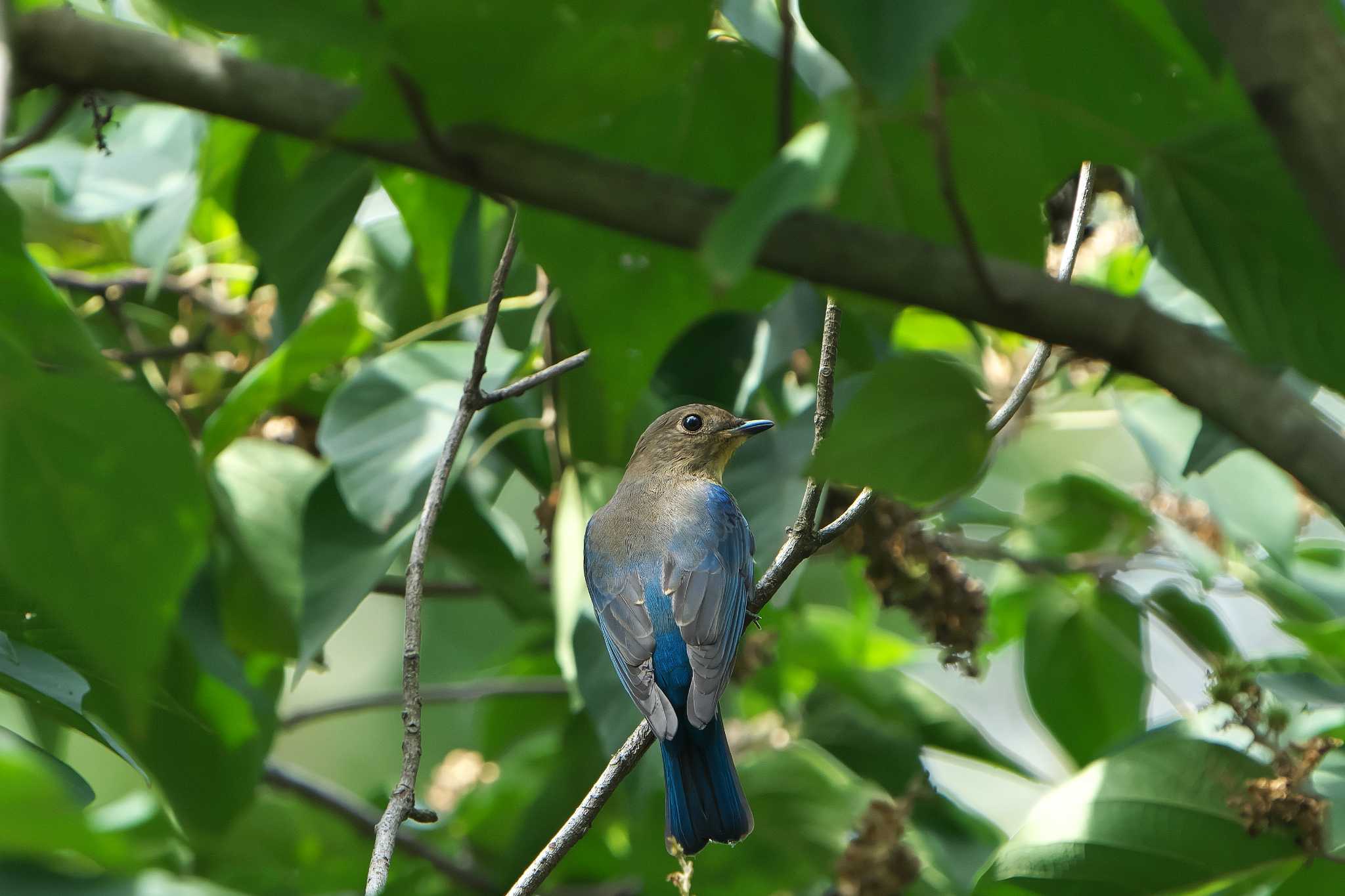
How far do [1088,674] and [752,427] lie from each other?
4.33ft

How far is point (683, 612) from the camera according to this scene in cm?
355

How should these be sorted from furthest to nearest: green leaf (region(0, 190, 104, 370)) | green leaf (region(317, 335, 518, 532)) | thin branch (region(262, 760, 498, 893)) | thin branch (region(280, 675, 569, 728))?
1. thin branch (region(280, 675, 569, 728))
2. thin branch (region(262, 760, 498, 893))
3. green leaf (region(317, 335, 518, 532))
4. green leaf (region(0, 190, 104, 370))

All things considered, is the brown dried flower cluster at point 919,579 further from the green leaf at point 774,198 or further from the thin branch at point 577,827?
the green leaf at point 774,198

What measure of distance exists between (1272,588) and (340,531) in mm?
2677

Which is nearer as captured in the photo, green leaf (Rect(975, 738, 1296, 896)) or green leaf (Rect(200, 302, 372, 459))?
green leaf (Rect(975, 738, 1296, 896))

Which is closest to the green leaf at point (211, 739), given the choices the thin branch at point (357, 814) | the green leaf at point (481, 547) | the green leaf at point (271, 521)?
the green leaf at point (271, 521)

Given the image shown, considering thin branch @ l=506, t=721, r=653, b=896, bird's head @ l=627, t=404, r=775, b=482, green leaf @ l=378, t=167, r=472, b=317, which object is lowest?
thin branch @ l=506, t=721, r=653, b=896

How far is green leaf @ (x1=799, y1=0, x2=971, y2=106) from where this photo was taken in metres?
0.91

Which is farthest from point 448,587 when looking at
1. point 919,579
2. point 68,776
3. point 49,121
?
point 49,121

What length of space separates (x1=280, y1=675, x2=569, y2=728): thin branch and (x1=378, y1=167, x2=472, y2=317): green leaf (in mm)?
1879

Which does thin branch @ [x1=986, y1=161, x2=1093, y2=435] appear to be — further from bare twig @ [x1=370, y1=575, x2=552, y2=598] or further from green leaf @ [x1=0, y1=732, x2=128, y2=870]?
bare twig @ [x1=370, y1=575, x2=552, y2=598]

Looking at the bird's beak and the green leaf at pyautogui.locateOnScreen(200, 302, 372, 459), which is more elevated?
the green leaf at pyautogui.locateOnScreen(200, 302, 372, 459)

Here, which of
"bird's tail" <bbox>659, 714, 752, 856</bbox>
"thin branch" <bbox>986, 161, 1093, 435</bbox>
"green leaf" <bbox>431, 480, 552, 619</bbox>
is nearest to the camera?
"thin branch" <bbox>986, 161, 1093, 435</bbox>

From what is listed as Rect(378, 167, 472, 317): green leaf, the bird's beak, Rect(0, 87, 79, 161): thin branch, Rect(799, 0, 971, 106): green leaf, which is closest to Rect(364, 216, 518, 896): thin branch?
Rect(378, 167, 472, 317): green leaf
